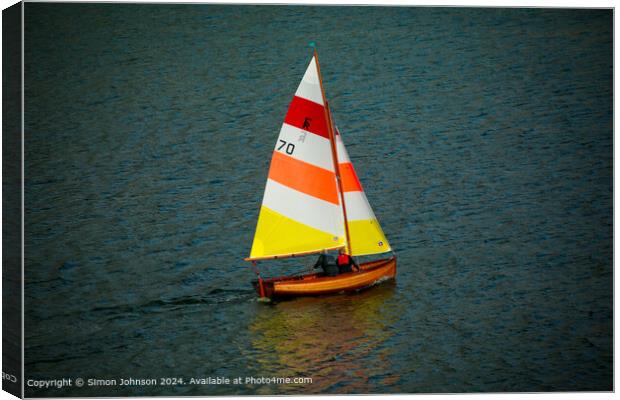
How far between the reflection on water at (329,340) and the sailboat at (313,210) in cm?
72

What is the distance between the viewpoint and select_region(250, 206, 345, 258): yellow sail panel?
5131 centimetres

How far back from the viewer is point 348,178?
2061 inches

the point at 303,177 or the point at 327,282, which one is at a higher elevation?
the point at 303,177

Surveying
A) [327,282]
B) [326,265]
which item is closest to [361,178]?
[326,265]

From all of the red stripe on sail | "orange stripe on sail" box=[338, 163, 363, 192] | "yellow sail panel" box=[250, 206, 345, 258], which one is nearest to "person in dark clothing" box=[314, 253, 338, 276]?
"yellow sail panel" box=[250, 206, 345, 258]

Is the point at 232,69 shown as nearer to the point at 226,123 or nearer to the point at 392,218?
the point at 226,123

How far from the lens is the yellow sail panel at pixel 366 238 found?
172ft

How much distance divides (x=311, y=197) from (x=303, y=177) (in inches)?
36.7

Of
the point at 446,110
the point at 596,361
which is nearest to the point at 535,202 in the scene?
the point at 446,110

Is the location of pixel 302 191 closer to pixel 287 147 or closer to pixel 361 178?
pixel 287 147

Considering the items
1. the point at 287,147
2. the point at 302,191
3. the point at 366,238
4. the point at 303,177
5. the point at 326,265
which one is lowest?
the point at 326,265

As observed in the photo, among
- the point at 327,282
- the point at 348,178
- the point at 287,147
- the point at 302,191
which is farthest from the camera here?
the point at 348,178

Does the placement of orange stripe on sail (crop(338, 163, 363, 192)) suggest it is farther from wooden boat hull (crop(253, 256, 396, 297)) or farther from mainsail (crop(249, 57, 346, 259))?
wooden boat hull (crop(253, 256, 396, 297))

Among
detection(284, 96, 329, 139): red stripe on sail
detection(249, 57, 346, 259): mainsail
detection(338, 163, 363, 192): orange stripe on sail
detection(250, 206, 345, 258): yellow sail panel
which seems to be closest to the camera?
detection(284, 96, 329, 139): red stripe on sail
